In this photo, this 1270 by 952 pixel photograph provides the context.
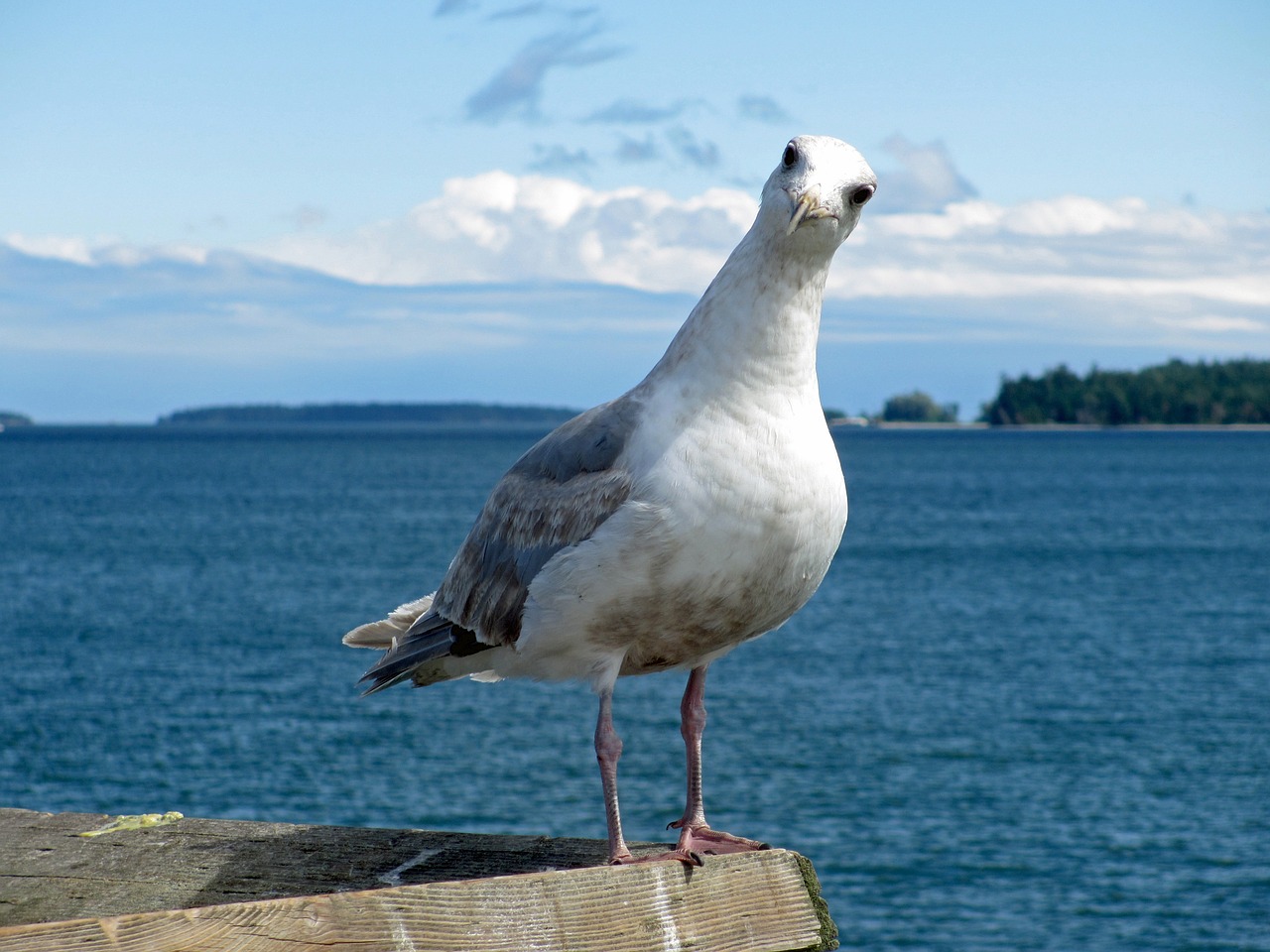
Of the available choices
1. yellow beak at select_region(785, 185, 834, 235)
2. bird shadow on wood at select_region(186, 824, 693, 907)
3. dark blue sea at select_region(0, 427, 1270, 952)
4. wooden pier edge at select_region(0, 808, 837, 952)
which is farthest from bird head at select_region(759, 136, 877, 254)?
dark blue sea at select_region(0, 427, 1270, 952)

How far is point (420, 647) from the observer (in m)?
5.29

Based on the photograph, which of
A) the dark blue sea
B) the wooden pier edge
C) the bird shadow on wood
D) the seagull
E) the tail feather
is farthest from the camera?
the dark blue sea

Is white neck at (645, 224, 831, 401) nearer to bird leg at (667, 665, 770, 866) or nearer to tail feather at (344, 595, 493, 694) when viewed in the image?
bird leg at (667, 665, 770, 866)

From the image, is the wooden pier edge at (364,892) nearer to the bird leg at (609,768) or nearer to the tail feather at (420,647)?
the bird leg at (609,768)

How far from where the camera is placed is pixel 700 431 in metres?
4.35

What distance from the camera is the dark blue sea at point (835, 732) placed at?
33406 millimetres

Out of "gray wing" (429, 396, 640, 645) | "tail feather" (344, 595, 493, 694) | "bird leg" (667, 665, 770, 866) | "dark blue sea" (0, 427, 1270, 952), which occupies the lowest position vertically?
"dark blue sea" (0, 427, 1270, 952)

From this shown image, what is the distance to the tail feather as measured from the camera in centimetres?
516

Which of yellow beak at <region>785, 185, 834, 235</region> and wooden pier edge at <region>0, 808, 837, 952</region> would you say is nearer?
wooden pier edge at <region>0, 808, 837, 952</region>

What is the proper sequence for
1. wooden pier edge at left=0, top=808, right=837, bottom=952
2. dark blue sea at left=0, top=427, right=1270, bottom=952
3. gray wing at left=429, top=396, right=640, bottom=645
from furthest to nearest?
dark blue sea at left=0, top=427, right=1270, bottom=952 → gray wing at left=429, top=396, right=640, bottom=645 → wooden pier edge at left=0, top=808, right=837, bottom=952

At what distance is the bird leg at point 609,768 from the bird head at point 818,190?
65.0 inches

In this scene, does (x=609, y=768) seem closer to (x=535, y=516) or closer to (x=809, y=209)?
(x=535, y=516)

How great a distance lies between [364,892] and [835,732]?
139 ft

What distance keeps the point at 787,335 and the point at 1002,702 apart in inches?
1906
